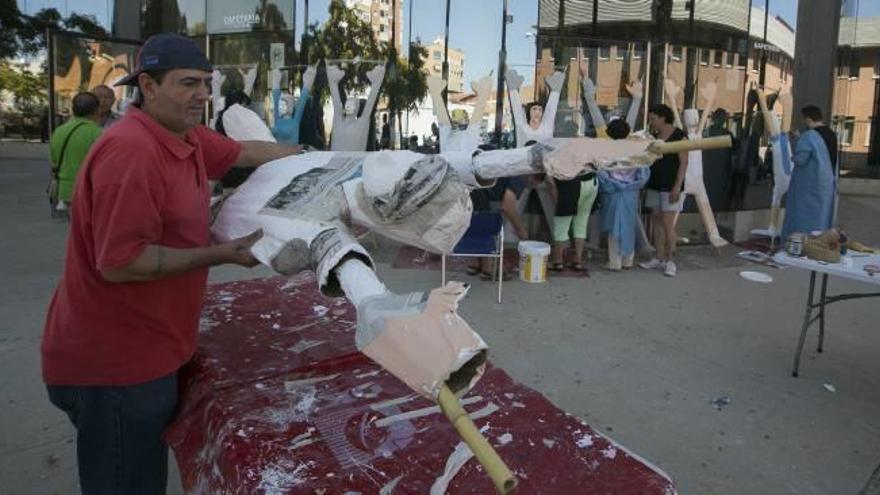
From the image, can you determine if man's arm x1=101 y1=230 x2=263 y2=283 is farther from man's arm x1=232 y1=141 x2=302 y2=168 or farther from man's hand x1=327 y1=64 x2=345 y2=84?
man's hand x1=327 y1=64 x2=345 y2=84

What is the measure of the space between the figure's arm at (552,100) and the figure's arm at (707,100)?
1.73 metres

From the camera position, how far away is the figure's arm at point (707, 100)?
8.16m

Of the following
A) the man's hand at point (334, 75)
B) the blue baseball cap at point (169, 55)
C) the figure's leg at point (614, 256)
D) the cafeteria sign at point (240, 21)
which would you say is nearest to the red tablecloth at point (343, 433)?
the blue baseball cap at point (169, 55)

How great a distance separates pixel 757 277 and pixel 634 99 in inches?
112

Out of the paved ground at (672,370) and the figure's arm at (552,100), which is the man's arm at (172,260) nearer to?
the paved ground at (672,370)

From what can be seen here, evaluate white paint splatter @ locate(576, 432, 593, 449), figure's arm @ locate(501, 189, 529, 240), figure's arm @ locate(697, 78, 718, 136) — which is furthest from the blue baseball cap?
figure's arm @ locate(697, 78, 718, 136)

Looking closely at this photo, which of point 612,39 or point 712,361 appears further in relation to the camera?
point 612,39

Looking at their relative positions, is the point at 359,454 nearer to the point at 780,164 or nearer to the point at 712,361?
the point at 712,361

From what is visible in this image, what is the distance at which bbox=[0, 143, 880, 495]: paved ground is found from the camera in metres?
3.04

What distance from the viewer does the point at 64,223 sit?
8.35 m

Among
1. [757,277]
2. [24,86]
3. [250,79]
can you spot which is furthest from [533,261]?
[24,86]

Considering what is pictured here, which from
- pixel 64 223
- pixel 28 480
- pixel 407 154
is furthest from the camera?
pixel 64 223

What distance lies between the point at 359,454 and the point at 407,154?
87cm

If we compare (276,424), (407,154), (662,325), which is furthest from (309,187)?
(662,325)
